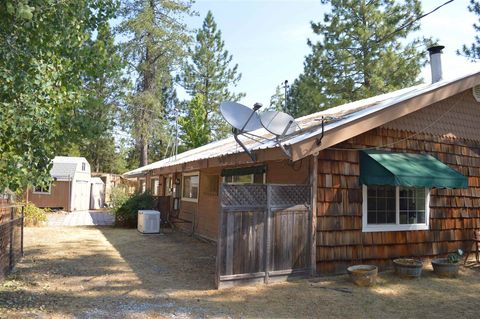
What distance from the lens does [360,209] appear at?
8.05 m

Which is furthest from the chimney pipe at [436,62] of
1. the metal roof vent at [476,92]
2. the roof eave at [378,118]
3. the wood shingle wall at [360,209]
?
the wood shingle wall at [360,209]

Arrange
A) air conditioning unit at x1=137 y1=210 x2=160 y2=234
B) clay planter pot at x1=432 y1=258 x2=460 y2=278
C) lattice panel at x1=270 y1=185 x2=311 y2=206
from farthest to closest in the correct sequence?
air conditioning unit at x1=137 y1=210 x2=160 y2=234 → clay planter pot at x1=432 y1=258 x2=460 y2=278 → lattice panel at x1=270 y1=185 x2=311 y2=206

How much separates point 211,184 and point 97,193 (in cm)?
2072

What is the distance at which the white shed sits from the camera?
98.0 ft

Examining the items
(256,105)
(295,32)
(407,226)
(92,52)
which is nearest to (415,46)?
(295,32)

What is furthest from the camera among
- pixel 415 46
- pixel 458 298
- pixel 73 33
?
pixel 415 46

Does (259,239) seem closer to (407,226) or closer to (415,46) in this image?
(407,226)

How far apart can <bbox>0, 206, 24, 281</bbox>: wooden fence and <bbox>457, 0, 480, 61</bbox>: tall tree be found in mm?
18355

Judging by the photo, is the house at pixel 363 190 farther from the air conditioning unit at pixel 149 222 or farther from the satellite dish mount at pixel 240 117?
the air conditioning unit at pixel 149 222

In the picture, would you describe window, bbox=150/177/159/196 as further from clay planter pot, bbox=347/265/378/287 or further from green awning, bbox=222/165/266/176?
clay planter pot, bbox=347/265/378/287

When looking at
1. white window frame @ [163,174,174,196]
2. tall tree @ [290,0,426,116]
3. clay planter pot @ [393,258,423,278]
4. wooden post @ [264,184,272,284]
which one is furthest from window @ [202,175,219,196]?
tall tree @ [290,0,426,116]

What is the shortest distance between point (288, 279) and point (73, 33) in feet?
17.2

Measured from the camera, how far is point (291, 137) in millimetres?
7746

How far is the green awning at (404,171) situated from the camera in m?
7.53
